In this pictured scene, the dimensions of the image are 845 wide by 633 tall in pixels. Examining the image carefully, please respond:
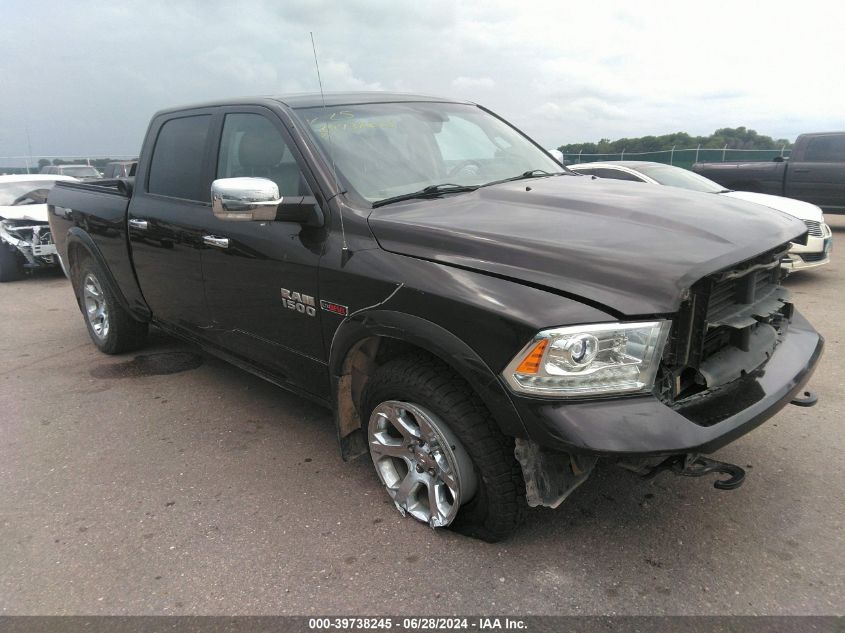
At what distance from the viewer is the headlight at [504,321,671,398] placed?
2074 mm

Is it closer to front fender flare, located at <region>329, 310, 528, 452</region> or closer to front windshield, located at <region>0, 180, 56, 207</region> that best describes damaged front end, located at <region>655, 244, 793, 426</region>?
front fender flare, located at <region>329, 310, 528, 452</region>

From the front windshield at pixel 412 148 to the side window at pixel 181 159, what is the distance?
37.0 inches

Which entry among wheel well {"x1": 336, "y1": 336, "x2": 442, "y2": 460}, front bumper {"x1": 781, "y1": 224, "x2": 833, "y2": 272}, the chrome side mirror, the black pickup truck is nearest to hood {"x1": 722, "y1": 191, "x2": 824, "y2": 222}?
front bumper {"x1": 781, "y1": 224, "x2": 833, "y2": 272}

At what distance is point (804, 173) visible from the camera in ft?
36.6

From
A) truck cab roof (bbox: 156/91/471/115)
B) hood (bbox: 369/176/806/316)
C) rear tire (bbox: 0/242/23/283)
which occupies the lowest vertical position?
rear tire (bbox: 0/242/23/283)

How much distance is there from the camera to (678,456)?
215 centimetres

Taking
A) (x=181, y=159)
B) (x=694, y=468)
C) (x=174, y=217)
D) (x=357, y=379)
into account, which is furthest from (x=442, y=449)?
(x=181, y=159)

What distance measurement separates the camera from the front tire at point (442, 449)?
2385 mm

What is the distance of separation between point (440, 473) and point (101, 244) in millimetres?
3538

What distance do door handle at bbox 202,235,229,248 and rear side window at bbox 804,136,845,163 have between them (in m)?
11.5

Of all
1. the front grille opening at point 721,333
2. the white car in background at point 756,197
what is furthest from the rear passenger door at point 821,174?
the front grille opening at point 721,333

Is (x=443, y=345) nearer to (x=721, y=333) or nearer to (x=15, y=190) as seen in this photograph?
(x=721, y=333)

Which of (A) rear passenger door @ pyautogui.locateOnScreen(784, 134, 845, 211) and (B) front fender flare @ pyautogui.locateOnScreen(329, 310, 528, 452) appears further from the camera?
(A) rear passenger door @ pyautogui.locateOnScreen(784, 134, 845, 211)

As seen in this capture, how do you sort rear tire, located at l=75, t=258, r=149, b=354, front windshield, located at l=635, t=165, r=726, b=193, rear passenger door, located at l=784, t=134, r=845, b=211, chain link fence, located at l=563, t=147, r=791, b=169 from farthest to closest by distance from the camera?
1. chain link fence, located at l=563, t=147, r=791, b=169
2. rear passenger door, located at l=784, t=134, r=845, b=211
3. front windshield, located at l=635, t=165, r=726, b=193
4. rear tire, located at l=75, t=258, r=149, b=354
